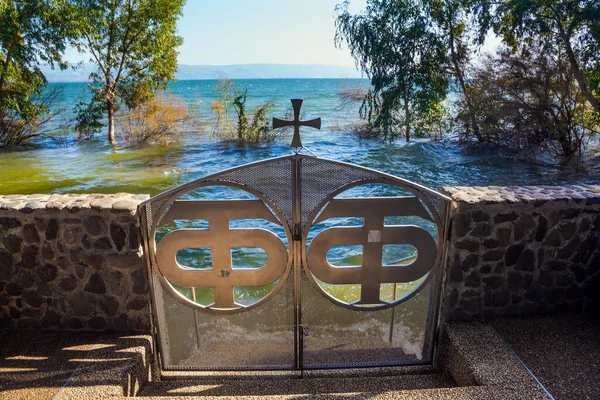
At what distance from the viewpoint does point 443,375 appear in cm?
345

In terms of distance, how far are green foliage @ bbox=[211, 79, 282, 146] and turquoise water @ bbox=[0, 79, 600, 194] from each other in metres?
0.42

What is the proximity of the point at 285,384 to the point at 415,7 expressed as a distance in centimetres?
1502

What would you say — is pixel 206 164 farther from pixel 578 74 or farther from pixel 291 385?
pixel 291 385

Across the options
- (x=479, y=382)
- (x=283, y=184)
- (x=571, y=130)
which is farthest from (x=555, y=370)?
(x=571, y=130)

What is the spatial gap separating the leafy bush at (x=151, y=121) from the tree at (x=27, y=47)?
305 cm

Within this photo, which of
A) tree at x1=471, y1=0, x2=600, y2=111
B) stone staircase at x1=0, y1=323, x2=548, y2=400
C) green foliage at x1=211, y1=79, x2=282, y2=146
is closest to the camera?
stone staircase at x1=0, y1=323, x2=548, y2=400

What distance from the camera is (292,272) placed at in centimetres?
329

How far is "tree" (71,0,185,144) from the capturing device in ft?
54.5

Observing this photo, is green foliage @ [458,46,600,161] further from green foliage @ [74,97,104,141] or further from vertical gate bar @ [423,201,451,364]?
green foliage @ [74,97,104,141]

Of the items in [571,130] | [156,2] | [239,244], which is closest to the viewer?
[239,244]

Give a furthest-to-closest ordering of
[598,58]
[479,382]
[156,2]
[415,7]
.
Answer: [156,2], [415,7], [598,58], [479,382]

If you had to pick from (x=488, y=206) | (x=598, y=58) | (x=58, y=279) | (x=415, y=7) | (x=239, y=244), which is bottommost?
(x=58, y=279)

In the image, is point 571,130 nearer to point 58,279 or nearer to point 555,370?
point 555,370

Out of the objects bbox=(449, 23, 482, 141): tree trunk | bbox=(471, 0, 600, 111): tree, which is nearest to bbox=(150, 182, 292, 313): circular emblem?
bbox=(471, 0, 600, 111): tree
